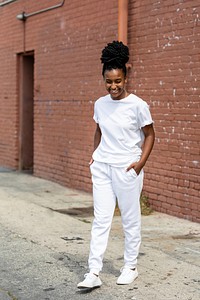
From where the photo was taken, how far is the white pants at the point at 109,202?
561 centimetres

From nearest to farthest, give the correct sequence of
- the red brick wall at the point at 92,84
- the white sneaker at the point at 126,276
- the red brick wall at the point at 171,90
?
the white sneaker at the point at 126,276 < the red brick wall at the point at 171,90 < the red brick wall at the point at 92,84

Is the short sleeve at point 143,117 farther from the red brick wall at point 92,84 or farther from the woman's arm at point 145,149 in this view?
the red brick wall at point 92,84

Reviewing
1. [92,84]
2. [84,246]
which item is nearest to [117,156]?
[84,246]

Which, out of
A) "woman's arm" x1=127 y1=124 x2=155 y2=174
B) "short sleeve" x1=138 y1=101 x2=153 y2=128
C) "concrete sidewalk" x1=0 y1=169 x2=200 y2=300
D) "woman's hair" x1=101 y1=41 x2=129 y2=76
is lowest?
"concrete sidewalk" x1=0 y1=169 x2=200 y2=300

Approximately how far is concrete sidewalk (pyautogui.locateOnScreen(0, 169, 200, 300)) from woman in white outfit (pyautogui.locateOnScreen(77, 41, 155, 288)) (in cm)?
39

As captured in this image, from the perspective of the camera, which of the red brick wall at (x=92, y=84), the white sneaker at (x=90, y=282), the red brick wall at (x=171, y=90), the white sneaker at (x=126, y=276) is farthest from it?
the red brick wall at (x=92, y=84)

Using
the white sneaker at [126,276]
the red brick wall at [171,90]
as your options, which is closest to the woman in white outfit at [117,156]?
the white sneaker at [126,276]

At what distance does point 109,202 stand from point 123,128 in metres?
0.60

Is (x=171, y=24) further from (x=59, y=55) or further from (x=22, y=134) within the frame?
(x=22, y=134)

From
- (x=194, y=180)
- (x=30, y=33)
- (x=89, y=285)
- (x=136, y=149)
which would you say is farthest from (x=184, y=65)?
(x=30, y=33)

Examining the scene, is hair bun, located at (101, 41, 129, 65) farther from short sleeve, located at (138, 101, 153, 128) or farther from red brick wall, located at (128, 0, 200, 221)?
red brick wall, located at (128, 0, 200, 221)

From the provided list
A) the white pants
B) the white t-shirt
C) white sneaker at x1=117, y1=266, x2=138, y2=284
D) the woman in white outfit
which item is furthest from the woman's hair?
white sneaker at x1=117, y1=266, x2=138, y2=284

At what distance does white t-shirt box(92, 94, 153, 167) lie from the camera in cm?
561

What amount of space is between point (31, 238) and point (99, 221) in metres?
2.32
